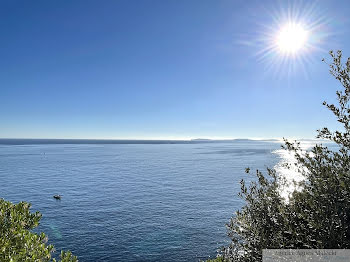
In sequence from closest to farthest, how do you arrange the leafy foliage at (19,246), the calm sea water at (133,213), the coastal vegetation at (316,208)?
1. the coastal vegetation at (316,208)
2. the leafy foliage at (19,246)
3. the calm sea water at (133,213)

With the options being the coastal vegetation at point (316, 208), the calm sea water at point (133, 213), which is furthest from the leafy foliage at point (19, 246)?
the calm sea water at point (133, 213)

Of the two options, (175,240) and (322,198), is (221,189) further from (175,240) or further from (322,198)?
(322,198)

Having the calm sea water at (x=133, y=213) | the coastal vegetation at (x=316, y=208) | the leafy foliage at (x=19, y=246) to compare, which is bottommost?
the calm sea water at (x=133, y=213)

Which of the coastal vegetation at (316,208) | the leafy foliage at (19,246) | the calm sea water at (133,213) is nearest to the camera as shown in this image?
the coastal vegetation at (316,208)

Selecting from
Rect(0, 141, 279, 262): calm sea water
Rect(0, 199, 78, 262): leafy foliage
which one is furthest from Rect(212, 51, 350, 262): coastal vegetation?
Rect(0, 141, 279, 262): calm sea water

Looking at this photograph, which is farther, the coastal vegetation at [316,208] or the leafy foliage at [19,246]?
the leafy foliage at [19,246]

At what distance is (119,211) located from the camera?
205 ft

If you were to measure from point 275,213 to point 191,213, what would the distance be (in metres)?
53.7

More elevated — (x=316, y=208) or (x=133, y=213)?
(x=316, y=208)

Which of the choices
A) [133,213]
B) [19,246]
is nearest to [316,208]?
[19,246]

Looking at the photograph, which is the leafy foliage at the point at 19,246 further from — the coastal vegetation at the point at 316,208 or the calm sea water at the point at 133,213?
the calm sea water at the point at 133,213

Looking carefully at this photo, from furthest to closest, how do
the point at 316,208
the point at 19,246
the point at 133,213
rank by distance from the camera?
the point at 133,213, the point at 19,246, the point at 316,208

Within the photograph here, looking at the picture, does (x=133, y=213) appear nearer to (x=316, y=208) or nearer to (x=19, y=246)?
(x=19, y=246)

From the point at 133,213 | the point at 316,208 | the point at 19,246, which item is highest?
the point at 316,208
